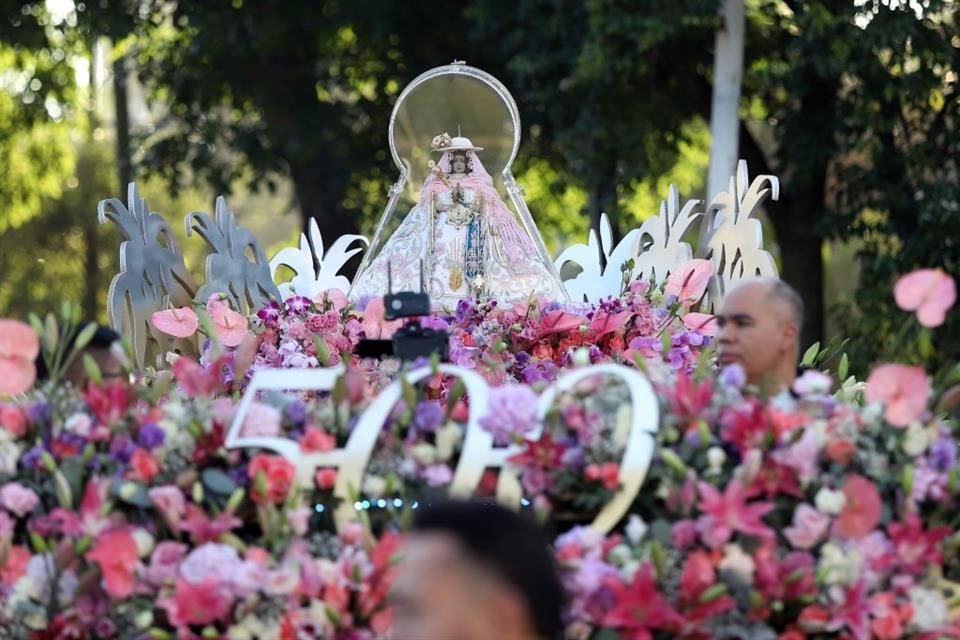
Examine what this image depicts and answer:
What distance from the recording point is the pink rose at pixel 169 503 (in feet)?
12.1

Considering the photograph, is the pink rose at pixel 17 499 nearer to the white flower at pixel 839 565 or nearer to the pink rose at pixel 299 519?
the pink rose at pixel 299 519

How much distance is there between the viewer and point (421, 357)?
4211 mm

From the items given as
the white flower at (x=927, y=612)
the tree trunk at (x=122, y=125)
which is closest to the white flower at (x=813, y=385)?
the white flower at (x=927, y=612)

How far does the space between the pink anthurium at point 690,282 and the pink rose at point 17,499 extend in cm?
456

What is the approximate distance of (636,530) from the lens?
362 cm

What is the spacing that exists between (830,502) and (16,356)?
1.69 m

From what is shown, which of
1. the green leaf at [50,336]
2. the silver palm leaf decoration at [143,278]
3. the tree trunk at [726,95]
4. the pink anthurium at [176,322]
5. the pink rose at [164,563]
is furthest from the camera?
the tree trunk at [726,95]

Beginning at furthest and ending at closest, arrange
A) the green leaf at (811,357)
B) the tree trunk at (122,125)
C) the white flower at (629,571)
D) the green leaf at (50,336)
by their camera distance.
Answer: the tree trunk at (122,125) < the green leaf at (811,357) < the green leaf at (50,336) < the white flower at (629,571)

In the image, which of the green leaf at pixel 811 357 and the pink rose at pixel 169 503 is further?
the green leaf at pixel 811 357

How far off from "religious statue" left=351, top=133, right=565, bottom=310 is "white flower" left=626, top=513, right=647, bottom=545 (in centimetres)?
473

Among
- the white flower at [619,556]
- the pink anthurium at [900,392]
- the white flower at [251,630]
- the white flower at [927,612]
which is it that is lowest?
the white flower at [251,630]

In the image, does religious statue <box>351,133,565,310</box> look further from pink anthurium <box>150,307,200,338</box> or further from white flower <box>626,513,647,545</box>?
white flower <box>626,513,647,545</box>

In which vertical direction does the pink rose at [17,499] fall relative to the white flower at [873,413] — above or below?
below

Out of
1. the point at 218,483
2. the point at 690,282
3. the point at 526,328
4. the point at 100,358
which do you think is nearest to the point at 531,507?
the point at 218,483
